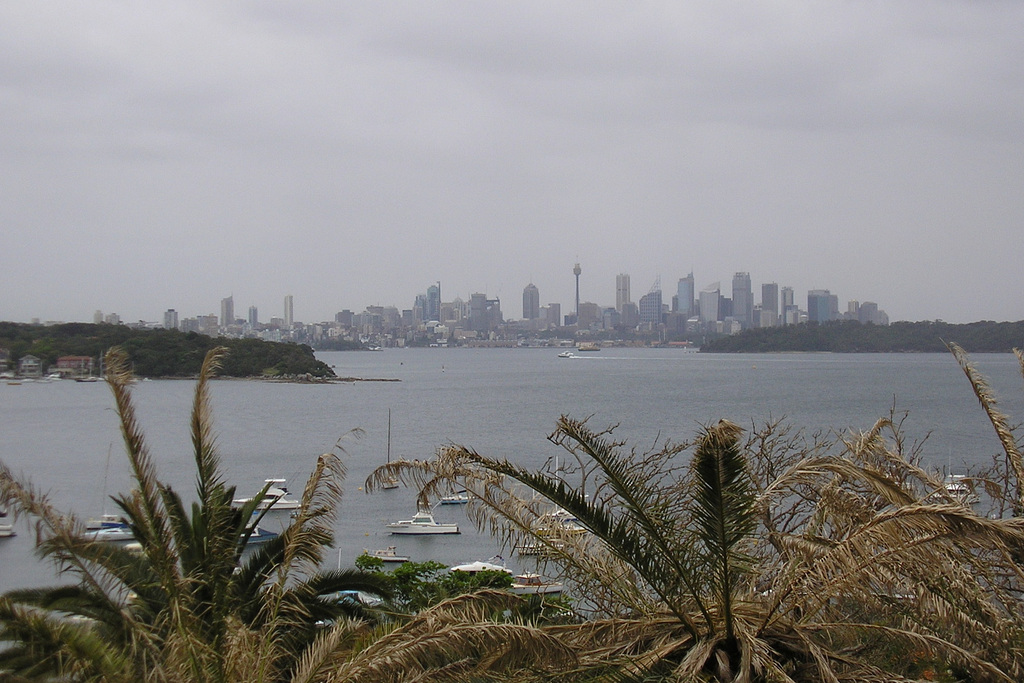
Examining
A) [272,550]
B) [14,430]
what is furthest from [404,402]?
[272,550]

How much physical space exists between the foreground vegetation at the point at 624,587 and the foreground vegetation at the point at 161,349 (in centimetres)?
8357

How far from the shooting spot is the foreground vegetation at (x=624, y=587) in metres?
5.26

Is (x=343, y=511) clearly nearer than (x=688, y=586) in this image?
No

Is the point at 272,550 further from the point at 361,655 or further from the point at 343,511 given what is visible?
Result: the point at 343,511

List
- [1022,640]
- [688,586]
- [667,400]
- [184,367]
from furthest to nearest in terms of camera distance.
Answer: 1. [184,367]
2. [667,400]
3. [1022,640]
4. [688,586]

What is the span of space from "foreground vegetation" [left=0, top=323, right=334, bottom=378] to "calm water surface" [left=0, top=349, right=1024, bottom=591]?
2321mm

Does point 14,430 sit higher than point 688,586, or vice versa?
point 688,586

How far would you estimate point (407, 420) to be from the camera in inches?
2309

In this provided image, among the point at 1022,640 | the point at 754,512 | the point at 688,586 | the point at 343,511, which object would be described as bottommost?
the point at 343,511

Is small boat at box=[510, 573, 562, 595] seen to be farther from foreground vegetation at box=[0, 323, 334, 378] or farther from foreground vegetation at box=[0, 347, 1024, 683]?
foreground vegetation at box=[0, 323, 334, 378]

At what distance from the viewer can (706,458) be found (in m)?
4.94

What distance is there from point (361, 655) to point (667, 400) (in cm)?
5933

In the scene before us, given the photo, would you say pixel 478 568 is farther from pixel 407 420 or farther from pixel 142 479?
pixel 407 420

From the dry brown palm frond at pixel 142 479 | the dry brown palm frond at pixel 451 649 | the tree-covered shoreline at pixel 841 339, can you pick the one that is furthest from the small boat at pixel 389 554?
the tree-covered shoreline at pixel 841 339
